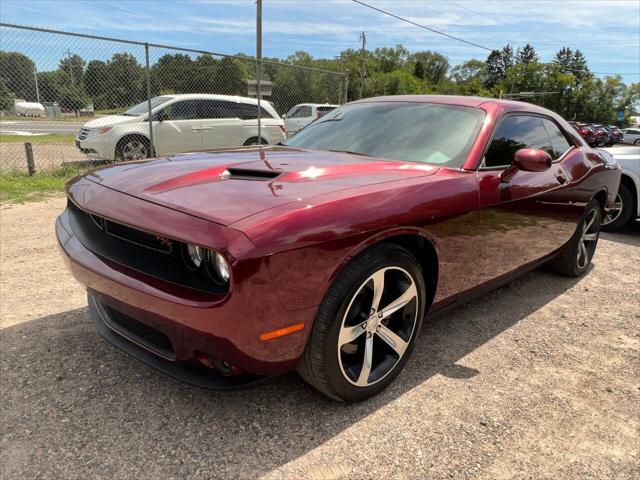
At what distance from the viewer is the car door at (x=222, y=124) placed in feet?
33.0

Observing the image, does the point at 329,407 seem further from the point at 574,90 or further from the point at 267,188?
the point at 574,90

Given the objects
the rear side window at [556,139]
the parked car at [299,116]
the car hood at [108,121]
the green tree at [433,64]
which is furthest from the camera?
the green tree at [433,64]

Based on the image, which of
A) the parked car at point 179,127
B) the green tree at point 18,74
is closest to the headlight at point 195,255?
the green tree at point 18,74

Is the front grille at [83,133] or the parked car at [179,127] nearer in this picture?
the parked car at [179,127]

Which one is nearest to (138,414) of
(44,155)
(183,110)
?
(183,110)

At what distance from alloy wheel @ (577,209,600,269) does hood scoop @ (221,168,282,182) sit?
3139 mm

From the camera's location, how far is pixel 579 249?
4.26 m

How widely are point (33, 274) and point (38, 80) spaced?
17.0ft

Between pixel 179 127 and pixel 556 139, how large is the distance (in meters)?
7.67

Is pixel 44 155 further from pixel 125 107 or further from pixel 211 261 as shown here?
pixel 211 261

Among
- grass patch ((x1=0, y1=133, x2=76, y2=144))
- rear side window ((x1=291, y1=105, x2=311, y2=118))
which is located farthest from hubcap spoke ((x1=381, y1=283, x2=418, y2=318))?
rear side window ((x1=291, y1=105, x2=311, y2=118))

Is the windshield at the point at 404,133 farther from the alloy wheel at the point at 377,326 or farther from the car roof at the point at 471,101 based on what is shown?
the alloy wheel at the point at 377,326

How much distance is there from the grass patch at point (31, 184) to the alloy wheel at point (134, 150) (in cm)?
92

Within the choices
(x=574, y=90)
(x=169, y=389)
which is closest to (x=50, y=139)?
(x=169, y=389)
